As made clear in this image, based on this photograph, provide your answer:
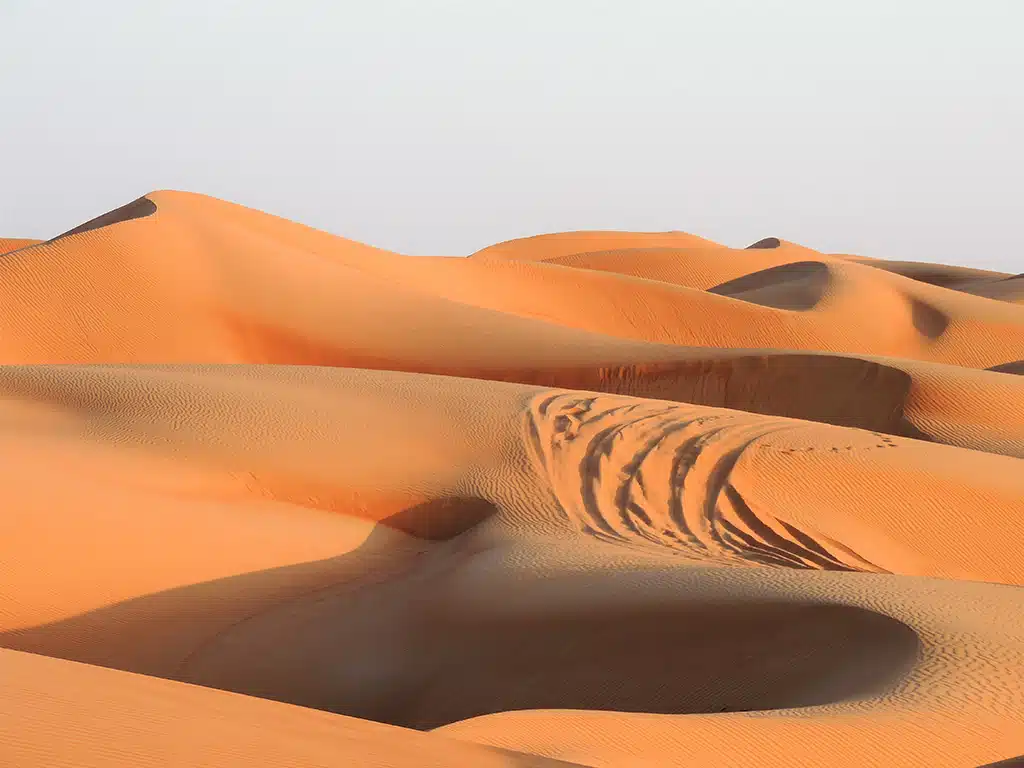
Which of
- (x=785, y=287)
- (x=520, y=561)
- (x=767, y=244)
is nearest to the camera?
(x=520, y=561)

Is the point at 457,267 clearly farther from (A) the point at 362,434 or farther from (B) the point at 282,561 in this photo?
(B) the point at 282,561

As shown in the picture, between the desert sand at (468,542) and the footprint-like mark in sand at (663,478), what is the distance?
0.03m

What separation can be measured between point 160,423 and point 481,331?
248 inches

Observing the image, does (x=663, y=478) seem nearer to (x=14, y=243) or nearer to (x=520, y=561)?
(x=520, y=561)

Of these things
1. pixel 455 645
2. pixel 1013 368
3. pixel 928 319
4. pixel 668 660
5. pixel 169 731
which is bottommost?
pixel 1013 368

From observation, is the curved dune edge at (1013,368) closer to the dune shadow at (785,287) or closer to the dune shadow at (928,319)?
the dune shadow at (928,319)

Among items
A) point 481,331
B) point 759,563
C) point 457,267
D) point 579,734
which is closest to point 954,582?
point 759,563

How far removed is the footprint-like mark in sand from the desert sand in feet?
0.10

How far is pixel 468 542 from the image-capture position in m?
7.21

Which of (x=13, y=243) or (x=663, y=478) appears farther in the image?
(x=13, y=243)

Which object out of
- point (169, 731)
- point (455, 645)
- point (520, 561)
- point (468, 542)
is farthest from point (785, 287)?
point (169, 731)

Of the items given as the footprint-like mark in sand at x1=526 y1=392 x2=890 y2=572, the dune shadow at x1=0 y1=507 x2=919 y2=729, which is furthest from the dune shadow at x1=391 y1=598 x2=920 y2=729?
the footprint-like mark in sand at x1=526 y1=392 x2=890 y2=572

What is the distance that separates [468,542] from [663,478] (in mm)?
1444

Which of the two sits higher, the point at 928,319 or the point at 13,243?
the point at 13,243
